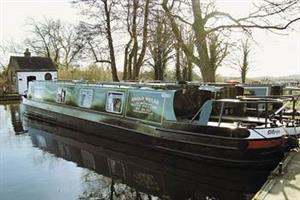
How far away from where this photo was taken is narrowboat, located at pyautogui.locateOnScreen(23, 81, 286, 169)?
773 cm

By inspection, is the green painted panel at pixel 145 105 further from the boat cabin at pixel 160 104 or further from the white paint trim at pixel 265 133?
the white paint trim at pixel 265 133

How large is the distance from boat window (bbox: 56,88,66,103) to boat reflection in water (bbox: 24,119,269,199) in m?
3.87

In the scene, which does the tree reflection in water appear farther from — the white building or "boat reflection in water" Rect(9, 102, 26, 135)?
the white building

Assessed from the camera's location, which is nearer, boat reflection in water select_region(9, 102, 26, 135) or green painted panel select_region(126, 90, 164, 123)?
A: green painted panel select_region(126, 90, 164, 123)

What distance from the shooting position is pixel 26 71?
3366 centimetres

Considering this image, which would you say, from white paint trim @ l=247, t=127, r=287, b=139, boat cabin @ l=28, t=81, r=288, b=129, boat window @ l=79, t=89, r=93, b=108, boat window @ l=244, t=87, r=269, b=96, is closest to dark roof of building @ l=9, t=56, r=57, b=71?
boat window @ l=79, t=89, r=93, b=108

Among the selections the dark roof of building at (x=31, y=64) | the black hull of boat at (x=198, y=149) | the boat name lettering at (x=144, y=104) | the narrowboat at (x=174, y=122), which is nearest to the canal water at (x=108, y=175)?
the black hull of boat at (x=198, y=149)

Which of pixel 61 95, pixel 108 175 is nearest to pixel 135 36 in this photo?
pixel 61 95

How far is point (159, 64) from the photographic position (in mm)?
26078

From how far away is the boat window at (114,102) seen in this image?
11.0 m

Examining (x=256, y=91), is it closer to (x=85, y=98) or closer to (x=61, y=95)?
(x=85, y=98)

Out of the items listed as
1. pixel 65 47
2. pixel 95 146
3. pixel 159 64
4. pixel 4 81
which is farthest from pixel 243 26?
pixel 65 47

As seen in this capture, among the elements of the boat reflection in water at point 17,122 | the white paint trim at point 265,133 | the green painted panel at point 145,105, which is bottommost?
the boat reflection in water at point 17,122

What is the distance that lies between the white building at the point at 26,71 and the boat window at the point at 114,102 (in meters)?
23.3
